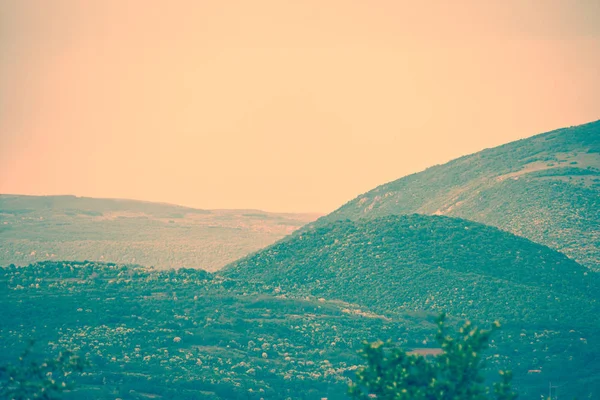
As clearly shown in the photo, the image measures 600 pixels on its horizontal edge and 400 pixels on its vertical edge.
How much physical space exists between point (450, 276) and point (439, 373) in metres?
114

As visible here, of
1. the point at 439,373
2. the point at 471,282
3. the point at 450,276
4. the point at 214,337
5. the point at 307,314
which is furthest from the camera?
the point at 450,276

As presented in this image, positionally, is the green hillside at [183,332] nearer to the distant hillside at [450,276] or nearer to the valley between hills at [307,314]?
the valley between hills at [307,314]

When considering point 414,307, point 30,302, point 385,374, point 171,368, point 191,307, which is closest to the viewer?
point 385,374

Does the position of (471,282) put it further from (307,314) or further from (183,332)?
(183,332)

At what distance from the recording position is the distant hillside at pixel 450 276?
6634 inches

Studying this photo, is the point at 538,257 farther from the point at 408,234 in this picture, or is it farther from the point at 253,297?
the point at 253,297

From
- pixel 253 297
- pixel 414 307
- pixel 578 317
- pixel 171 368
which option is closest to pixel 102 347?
pixel 171 368

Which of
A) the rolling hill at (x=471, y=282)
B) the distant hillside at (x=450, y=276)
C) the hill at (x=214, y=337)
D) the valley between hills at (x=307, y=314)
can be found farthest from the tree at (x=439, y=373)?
the distant hillside at (x=450, y=276)

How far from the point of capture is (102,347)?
134 meters

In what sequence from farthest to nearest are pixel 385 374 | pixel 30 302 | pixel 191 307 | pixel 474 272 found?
pixel 474 272
pixel 191 307
pixel 30 302
pixel 385 374

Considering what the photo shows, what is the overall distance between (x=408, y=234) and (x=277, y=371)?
69.4 meters

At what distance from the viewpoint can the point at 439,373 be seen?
6738 centimetres

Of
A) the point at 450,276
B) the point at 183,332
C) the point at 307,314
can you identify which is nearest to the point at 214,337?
the point at 183,332

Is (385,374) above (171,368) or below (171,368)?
above
